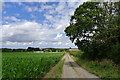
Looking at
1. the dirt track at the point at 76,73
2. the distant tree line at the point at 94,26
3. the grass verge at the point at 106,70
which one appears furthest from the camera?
the distant tree line at the point at 94,26

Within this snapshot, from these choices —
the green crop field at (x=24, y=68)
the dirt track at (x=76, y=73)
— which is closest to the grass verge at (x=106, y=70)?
the dirt track at (x=76, y=73)

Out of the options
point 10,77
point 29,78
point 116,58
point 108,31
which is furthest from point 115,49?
point 10,77

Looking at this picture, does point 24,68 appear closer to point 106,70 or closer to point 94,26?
point 106,70

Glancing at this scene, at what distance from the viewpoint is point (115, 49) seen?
16266 mm

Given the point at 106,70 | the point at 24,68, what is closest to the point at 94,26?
the point at 106,70

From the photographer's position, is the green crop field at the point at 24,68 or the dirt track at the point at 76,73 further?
the dirt track at the point at 76,73

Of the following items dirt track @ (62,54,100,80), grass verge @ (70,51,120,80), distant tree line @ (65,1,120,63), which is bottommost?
dirt track @ (62,54,100,80)

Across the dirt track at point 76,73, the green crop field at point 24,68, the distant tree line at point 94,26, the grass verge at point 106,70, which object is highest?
the distant tree line at point 94,26

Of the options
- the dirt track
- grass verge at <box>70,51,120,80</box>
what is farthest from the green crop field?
grass verge at <box>70,51,120,80</box>

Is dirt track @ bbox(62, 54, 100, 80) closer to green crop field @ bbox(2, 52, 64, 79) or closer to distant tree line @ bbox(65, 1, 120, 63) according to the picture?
green crop field @ bbox(2, 52, 64, 79)

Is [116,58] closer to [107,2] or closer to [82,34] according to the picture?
[82,34]

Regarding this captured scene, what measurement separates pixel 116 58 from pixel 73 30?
1075 centimetres

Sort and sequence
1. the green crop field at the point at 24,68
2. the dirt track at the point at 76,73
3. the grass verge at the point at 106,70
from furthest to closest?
the dirt track at the point at 76,73 → the grass verge at the point at 106,70 → the green crop field at the point at 24,68

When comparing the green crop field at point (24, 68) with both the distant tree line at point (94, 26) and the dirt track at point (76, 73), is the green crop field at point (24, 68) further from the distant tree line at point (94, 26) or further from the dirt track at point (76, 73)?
the distant tree line at point (94, 26)
